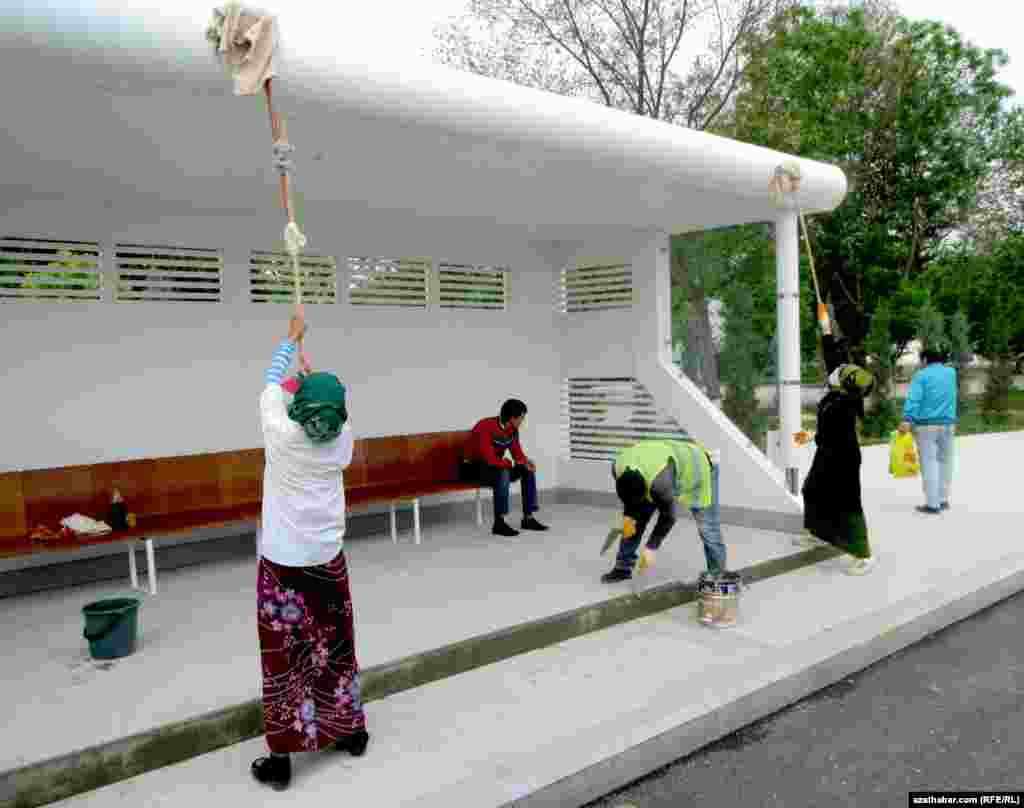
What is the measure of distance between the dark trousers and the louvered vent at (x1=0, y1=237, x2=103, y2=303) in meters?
3.32

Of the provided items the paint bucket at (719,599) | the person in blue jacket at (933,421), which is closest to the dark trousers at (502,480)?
the paint bucket at (719,599)

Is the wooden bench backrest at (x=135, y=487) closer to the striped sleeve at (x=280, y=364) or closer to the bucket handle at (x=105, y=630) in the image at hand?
the bucket handle at (x=105, y=630)

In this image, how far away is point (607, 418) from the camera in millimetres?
8359

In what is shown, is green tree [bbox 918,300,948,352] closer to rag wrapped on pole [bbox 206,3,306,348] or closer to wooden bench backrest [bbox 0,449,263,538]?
wooden bench backrest [bbox 0,449,263,538]

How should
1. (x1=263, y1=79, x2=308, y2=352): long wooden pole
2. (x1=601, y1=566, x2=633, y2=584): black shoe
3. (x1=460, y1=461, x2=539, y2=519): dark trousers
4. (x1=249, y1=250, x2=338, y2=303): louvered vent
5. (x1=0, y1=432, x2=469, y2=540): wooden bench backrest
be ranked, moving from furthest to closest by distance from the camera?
(x1=460, y1=461, x2=539, y2=519): dark trousers → (x1=249, y1=250, x2=338, y2=303): louvered vent → (x1=0, y1=432, x2=469, y2=540): wooden bench backrest → (x1=601, y1=566, x2=633, y2=584): black shoe → (x1=263, y1=79, x2=308, y2=352): long wooden pole

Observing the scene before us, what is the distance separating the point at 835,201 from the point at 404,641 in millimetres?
5365

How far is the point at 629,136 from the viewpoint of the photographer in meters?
5.25

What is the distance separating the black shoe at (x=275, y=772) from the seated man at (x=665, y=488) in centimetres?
240

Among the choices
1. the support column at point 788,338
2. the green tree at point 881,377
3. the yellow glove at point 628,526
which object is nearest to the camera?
the yellow glove at point 628,526

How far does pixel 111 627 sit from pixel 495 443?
372cm

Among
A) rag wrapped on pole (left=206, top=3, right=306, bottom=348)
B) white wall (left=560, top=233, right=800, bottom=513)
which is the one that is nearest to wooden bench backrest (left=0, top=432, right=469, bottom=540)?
white wall (left=560, top=233, right=800, bottom=513)

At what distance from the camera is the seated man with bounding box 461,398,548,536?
7.04m

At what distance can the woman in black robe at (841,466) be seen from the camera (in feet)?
19.0

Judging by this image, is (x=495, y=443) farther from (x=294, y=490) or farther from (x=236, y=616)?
(x=294, y=490)
